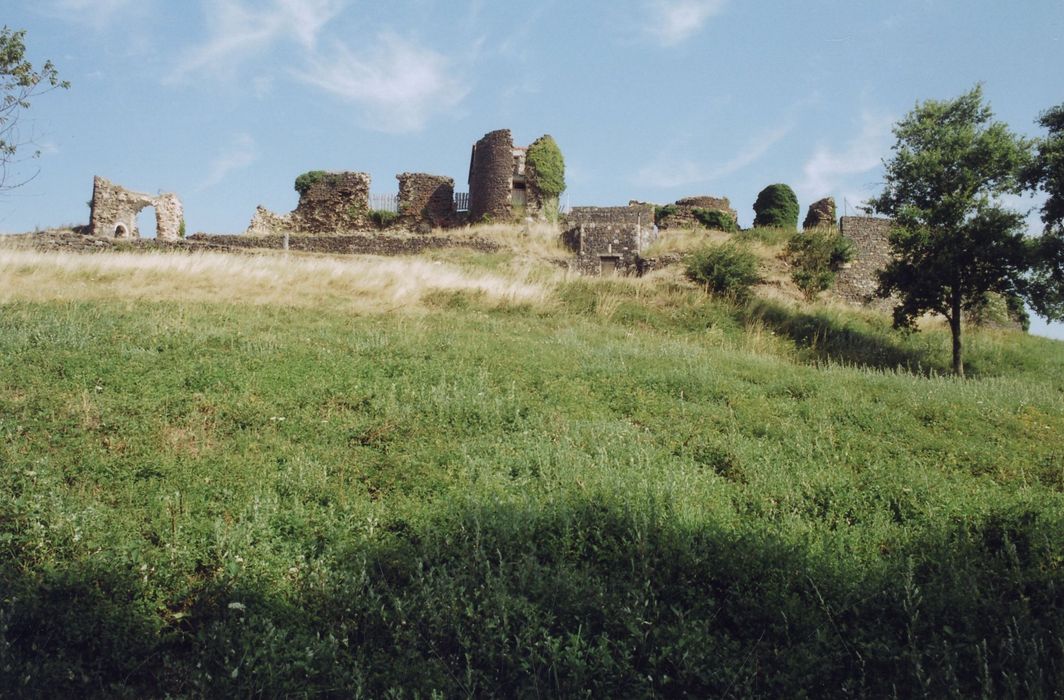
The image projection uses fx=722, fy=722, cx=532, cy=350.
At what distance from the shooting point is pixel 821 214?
29.1m

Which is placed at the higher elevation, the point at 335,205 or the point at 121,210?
the point at 335,205

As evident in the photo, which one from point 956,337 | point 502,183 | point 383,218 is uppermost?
point 502,183

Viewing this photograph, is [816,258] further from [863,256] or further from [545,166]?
[545,166]

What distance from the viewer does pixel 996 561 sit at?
15.6 feet

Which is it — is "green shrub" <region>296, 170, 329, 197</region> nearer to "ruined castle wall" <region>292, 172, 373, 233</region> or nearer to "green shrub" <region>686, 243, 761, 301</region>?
"ruined castle wall" <region>292, 172, 373, 233</region>

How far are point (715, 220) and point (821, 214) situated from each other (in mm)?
4384

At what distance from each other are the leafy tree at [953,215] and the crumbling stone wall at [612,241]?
863cm

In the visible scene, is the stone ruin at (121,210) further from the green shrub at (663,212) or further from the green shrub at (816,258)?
the green shrub at (816,258)

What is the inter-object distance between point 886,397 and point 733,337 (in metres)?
7.48

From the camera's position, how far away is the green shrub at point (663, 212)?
32.3 meters

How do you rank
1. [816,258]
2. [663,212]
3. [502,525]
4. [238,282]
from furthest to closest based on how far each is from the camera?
→ [663,212] < [816,258] < [238,282] < [502,525]

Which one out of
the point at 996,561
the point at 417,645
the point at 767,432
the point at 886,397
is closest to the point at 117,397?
the point at 417,645

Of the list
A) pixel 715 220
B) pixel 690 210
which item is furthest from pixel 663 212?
pixel 715 220

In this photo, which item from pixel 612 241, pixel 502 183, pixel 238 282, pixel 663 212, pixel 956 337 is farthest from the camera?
pixel 663 212
